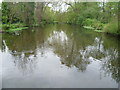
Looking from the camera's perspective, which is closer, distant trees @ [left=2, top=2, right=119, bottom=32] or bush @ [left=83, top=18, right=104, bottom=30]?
bush @ [left=83, top=18, right=104, bottom=30]

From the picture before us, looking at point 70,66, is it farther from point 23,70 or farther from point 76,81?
point 23,70

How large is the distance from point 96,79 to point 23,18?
26.4 metres

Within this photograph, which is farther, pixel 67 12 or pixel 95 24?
pixel 67 12

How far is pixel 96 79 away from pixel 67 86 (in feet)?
4.66

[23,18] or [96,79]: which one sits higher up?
[23,18]

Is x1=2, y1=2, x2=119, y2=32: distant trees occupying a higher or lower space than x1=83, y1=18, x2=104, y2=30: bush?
higher

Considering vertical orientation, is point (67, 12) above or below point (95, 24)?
above

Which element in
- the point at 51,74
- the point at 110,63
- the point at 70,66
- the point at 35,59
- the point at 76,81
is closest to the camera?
the point at 76,81

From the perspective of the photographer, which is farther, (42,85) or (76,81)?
(76,81)

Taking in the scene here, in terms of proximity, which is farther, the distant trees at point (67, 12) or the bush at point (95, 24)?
the distant trees at point (67, 12)

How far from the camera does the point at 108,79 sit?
19.0ft

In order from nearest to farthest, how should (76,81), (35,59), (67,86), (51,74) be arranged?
(67,86) < (76,81) < (51,74) < (35,59)

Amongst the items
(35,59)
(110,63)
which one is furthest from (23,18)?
(110,63)

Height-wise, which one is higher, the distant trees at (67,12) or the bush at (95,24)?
the distant trees at (67,12)
